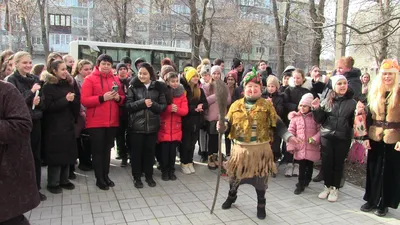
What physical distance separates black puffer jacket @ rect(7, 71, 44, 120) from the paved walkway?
118 cm

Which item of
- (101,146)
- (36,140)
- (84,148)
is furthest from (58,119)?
(84,148)

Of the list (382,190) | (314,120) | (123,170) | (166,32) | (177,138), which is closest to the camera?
(382,190)

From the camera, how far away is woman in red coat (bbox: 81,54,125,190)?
4.75 meters

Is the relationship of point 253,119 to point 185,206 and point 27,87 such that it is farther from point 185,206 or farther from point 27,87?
point 27,87

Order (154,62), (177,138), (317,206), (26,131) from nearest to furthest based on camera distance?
(26,131) < (317,206) < (177,138) < (154,62)

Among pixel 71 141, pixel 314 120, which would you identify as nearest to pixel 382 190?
pixel 314 120

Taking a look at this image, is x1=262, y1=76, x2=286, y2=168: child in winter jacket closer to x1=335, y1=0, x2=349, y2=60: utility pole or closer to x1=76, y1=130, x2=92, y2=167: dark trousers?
x1=335, y1=0, x2=349, y2=60: utility pole

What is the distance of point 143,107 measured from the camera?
195 inches

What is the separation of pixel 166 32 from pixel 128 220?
38056 millimetres

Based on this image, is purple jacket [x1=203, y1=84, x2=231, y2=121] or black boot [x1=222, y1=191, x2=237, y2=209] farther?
purple jacket [x1=203, y1=84, x2=231, y2=121]

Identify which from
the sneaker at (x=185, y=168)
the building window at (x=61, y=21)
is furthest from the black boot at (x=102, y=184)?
the building window at (x=61, y=21)

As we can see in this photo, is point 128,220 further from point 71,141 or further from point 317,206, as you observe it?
point 317,206

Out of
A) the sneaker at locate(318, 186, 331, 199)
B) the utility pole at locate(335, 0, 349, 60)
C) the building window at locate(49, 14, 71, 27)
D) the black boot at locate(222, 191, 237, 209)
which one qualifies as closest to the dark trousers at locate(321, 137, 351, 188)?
the sneaker at locate(318, 186, 331, 199)

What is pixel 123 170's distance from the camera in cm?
602
